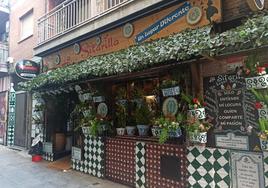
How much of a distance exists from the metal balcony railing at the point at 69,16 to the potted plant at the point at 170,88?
300cm

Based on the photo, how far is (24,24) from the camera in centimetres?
1333

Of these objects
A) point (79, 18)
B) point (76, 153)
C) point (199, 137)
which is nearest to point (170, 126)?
Result: point (199, 137)

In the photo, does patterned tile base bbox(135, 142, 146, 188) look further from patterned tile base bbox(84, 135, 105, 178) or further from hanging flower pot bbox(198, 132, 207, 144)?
hanging flower pot bbox(198, 132, 207, 144)

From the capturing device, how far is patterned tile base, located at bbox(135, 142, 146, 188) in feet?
20.6

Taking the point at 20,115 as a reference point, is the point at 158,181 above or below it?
below

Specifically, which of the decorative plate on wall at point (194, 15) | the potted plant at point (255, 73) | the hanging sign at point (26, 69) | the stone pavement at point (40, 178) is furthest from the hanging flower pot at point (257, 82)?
the hanging sign at point (26, 69)

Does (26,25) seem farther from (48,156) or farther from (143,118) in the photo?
(143,118)

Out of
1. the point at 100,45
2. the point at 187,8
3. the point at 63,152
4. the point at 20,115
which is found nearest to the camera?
the point at 187,8

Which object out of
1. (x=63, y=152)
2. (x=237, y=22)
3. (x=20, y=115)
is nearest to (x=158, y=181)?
(x=237, y=22)

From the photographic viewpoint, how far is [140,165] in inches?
250

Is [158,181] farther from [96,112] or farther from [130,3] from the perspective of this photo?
[130,3]

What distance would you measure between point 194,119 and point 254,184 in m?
1.54

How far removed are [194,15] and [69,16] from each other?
5.78m

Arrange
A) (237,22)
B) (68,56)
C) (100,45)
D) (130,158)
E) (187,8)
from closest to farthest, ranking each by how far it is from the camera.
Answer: (237,22)
(187,8)
(130,158)
(100,45)
(68,56)
